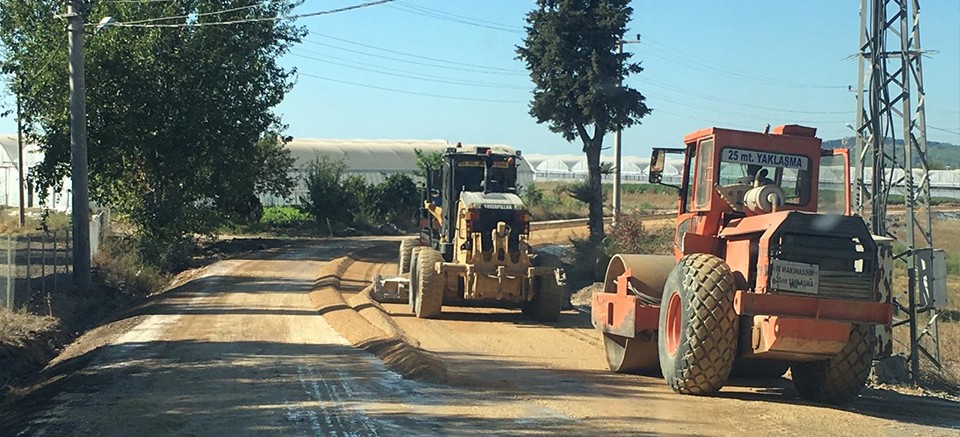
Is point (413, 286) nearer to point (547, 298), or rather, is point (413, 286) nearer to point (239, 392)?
point (547, 298)

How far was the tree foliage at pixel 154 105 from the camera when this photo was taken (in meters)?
28.0

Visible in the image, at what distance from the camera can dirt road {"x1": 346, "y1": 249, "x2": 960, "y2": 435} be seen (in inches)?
381

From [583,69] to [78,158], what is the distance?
16320mm

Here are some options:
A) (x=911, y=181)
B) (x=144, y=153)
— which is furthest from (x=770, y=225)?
(x=144, y=153)

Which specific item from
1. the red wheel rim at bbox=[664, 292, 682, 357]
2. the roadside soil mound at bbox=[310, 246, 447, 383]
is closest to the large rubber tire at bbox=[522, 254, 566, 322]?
the roadside soil mound at bbox=[310, 246, 447, 383]

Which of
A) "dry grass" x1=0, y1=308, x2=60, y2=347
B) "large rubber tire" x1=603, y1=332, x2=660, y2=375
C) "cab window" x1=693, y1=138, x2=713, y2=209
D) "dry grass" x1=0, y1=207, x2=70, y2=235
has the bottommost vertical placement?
"dry grass" x1=0, y1=308, x2=60, y2=347

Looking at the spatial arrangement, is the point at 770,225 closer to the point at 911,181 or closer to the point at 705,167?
the point at 705,167

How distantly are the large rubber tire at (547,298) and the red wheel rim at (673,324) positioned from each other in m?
8.29

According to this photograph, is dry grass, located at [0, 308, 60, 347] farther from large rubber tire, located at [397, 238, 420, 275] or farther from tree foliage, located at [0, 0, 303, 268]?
tree foliage, located at [0, 0, 303, 268]

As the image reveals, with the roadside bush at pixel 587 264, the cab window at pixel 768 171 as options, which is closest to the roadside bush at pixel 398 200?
the roadside bush at pixel 587 264

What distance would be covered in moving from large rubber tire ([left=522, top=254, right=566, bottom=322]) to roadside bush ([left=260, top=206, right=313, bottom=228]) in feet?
99.6

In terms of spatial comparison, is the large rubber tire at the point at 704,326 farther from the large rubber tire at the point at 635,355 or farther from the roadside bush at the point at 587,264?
the roadside bush at the point at 587,264

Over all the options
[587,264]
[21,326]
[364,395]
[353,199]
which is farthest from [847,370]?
[353,199]

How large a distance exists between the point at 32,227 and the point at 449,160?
27493mm
